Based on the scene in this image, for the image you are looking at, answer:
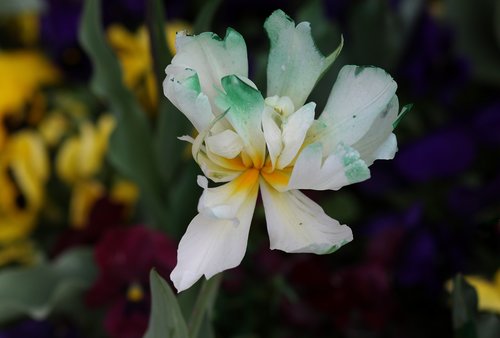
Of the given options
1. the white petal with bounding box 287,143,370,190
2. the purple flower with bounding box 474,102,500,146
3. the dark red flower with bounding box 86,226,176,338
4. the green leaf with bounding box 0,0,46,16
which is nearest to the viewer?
the white petal with bounding box 287,143,370,190

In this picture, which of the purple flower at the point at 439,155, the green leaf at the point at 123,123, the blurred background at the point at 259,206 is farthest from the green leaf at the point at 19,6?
the purple flower at the point at 439,155

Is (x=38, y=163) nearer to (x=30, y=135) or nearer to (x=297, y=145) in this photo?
(x=30, y=135)

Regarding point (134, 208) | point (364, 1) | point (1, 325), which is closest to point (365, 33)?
point (364, 1)

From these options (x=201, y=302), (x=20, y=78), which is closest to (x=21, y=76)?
(x=20, y=78)

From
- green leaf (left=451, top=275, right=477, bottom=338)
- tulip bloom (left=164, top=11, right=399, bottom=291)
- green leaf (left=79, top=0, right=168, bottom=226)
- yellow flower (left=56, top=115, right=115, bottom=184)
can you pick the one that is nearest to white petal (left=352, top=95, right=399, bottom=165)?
tulip bloom (left=164, top=11, right=399, bottom=291)

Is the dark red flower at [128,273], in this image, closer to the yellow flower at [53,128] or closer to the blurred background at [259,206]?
the blurred background at [259,206]

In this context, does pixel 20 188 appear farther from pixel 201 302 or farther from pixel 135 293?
pixel 201 302

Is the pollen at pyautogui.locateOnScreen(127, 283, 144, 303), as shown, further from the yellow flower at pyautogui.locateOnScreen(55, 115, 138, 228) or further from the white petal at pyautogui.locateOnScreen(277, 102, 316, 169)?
the white petal at pyautogui.locateOnScreen(277, 102, 316, 169)
